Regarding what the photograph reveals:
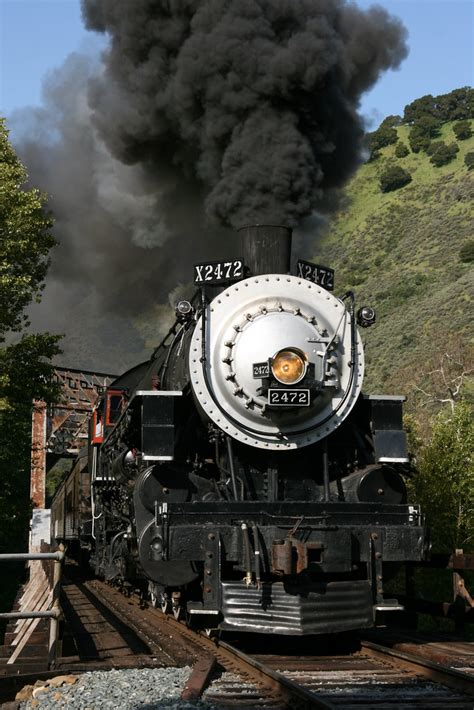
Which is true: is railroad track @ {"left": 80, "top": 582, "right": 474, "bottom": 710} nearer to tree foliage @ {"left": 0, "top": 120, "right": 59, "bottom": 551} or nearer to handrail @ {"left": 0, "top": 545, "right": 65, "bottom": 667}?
handrail @ {"left": 0, "top": 545, "right": 65, "bottom": 667}

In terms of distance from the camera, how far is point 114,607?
12.1 meters

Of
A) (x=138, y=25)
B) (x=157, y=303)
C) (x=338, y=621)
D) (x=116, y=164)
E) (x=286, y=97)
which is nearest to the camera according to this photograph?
(x=338, y=621)

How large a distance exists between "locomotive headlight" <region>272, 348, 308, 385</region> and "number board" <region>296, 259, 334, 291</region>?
3.36ft

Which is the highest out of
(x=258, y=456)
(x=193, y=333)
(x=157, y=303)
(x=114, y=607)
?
(x=157, y=303)

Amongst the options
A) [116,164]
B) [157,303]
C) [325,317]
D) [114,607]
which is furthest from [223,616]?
[157,303]

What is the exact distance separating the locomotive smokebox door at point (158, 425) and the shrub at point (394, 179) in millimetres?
70865

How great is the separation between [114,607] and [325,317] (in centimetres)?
554

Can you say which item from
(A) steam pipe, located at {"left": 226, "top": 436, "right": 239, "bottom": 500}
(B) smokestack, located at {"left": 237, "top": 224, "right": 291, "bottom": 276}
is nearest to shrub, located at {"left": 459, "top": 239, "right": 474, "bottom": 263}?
(B) smokestack, located at {"left": 237, "top": 224, "right": 291, "bottom": 276}

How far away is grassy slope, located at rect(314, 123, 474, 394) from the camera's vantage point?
1769 inches

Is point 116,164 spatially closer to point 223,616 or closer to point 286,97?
point 286,97

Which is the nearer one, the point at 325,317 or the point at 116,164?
the point at 325,317

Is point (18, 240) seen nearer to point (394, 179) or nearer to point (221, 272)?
point (221, 272)

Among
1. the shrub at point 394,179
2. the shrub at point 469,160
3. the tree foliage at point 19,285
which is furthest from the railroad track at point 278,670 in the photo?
the shrub at point 394,179

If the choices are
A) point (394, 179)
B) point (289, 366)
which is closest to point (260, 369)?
point (289, 366)
